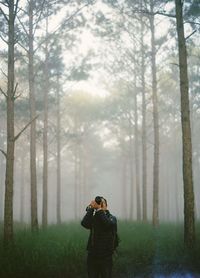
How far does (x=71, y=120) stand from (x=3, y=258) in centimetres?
2907

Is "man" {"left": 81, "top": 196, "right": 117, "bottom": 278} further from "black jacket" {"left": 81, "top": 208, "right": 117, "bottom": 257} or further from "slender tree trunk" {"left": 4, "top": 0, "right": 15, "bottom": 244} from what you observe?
"slender tree trunk" {"left": 4, "top": 0, "right": 15, "bottom": 244}

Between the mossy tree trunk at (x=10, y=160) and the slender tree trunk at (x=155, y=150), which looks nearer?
the mossy tree trunk at (x=10, y=160)

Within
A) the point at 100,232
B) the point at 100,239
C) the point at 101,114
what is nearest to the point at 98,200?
the point at 100,232

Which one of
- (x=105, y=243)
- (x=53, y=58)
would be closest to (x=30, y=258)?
(x=105, y=243)

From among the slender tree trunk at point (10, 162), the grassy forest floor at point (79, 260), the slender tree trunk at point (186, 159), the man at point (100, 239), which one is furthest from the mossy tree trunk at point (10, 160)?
the slender tree trunk at point (186, 159)

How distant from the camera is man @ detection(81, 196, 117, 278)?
6.61 m

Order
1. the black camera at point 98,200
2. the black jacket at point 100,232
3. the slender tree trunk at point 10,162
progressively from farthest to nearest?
the slender tree trunk at point 10,162 < the black camera at point 98,200 < the black jacket at point 100,232

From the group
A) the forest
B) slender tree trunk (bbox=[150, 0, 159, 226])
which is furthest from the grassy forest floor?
slender tree trunk (bbox=[150, 0, 159, 226])

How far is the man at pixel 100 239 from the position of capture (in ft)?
21.7

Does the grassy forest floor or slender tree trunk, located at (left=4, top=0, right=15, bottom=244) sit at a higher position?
slender tree trunk, located at (left=4, top=0, right=15, bottom=244)

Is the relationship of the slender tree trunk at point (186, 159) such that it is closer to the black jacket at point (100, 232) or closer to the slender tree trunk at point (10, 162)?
the black jacket at point (100, 232)

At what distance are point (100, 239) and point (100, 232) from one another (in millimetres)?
121

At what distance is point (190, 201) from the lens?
1037cm

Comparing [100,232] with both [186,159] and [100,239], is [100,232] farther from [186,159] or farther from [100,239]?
[186,159]
